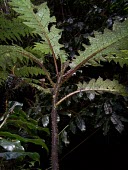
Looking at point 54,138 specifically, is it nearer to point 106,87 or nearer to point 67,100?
point 106,87

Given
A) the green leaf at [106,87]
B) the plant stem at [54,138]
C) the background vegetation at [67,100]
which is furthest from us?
the background vegetation at [67,100]

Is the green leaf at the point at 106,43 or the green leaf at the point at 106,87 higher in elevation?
the green leaf at the point at 106,43

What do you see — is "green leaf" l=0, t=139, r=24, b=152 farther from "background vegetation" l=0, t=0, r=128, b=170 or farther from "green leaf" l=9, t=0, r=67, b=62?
"green leaf" l=9, t=0, r=67, b=62

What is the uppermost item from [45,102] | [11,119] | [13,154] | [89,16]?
[89,16]

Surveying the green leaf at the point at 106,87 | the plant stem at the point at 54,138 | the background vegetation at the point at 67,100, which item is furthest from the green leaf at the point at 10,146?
the green leaf at the point at 106,87

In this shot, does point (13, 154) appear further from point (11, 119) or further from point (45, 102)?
point (45, 102)

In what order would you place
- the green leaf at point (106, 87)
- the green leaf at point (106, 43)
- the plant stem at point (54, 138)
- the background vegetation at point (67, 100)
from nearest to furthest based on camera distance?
the plant stem at point (54, 138)
the green leaf at point (106, 43)
the green leaf at point (106, 87)
the background vegetation at point (67, 100)

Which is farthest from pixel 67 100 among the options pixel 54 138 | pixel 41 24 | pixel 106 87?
pixel 54 138

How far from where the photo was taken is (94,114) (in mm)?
1583

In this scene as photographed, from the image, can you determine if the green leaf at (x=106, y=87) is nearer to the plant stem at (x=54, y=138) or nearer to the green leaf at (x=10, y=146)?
the plant stem at (x=54, y=138)

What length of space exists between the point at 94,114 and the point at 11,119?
58 cm

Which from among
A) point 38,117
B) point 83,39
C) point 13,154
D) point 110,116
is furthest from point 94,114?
point 13,154

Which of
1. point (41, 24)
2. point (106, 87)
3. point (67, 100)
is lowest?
point (106, 87)

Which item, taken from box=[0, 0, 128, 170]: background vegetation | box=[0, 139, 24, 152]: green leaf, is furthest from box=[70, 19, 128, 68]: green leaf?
box=[0, 139, 24, 152]: green leaf
